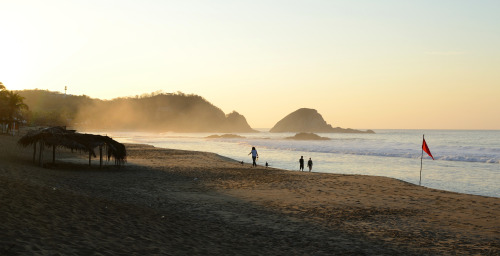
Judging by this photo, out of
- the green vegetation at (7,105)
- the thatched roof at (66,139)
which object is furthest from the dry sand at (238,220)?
the green vegetation at (7,105)

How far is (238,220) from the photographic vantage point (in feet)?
38.4

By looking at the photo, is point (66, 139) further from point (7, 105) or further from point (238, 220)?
point (7, 105)

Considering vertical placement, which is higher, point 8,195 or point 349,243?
point 8,195

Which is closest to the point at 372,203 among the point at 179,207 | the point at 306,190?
the point at 306,190

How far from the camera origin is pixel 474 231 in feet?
36.7

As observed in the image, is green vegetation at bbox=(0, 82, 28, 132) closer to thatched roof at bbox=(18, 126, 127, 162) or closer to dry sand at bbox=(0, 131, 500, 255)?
thatched roof at bbox=(18, 126, 127, 162)

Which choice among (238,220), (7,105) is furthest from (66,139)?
(7,105)

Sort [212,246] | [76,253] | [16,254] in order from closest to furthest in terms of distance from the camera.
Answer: [16,254] < [76,253] < [212,246]

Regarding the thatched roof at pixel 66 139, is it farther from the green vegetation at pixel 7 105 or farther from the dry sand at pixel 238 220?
the green vegetation at pixel 7 105

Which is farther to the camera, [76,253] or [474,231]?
[474,231]

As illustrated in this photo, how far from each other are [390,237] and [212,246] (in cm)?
479

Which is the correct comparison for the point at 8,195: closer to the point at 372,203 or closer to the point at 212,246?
the point at 212,246

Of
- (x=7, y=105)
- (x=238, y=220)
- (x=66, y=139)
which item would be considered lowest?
(x=238, y=220)

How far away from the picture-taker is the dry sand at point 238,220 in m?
7.92
